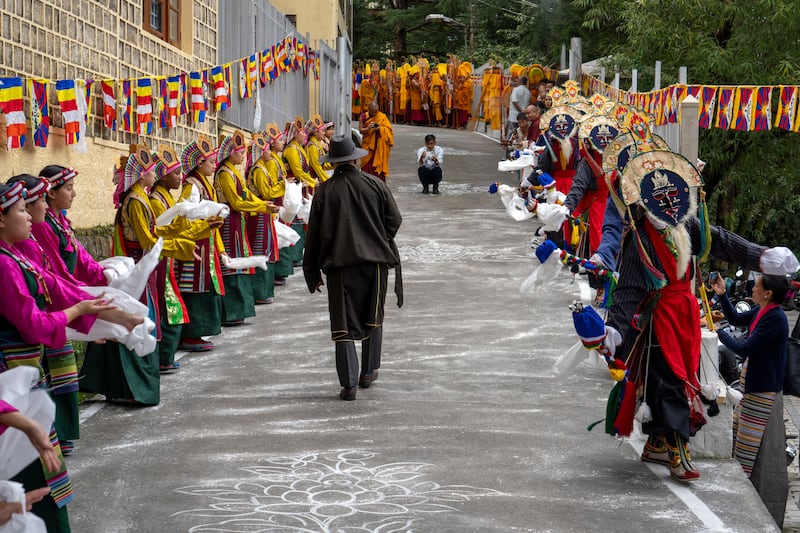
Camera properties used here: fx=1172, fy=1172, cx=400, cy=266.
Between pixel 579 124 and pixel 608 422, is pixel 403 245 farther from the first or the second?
pixel 608 422

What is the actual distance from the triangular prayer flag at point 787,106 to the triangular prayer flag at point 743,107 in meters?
0.38

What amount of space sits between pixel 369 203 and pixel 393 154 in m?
20.6

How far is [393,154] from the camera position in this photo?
29.4m

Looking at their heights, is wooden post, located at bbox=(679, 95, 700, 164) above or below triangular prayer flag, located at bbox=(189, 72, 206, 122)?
below

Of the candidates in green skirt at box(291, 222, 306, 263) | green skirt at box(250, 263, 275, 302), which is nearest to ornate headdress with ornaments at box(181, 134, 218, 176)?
green skirt at box(250, 263, 275, 302)

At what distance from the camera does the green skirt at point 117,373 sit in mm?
8367

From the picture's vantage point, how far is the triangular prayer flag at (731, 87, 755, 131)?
48.7ft

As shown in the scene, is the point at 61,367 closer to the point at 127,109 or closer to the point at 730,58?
the point at 127,109

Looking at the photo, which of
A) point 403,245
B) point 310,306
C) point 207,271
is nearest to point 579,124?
point 310,306

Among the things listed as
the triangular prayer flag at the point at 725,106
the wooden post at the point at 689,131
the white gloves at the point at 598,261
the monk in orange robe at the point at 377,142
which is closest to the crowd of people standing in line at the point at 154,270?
the white gloves at the point at 598,261

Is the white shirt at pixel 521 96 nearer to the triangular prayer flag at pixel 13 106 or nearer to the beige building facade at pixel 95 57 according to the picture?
the beige building facade at pixel 95 57

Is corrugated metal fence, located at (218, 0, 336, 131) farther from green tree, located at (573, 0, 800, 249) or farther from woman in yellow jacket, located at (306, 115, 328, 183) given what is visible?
green tree, located at (573, 0, 800, 249)

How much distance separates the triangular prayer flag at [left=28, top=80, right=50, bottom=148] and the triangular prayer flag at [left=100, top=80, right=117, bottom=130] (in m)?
1.28

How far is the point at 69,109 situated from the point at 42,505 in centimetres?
513
